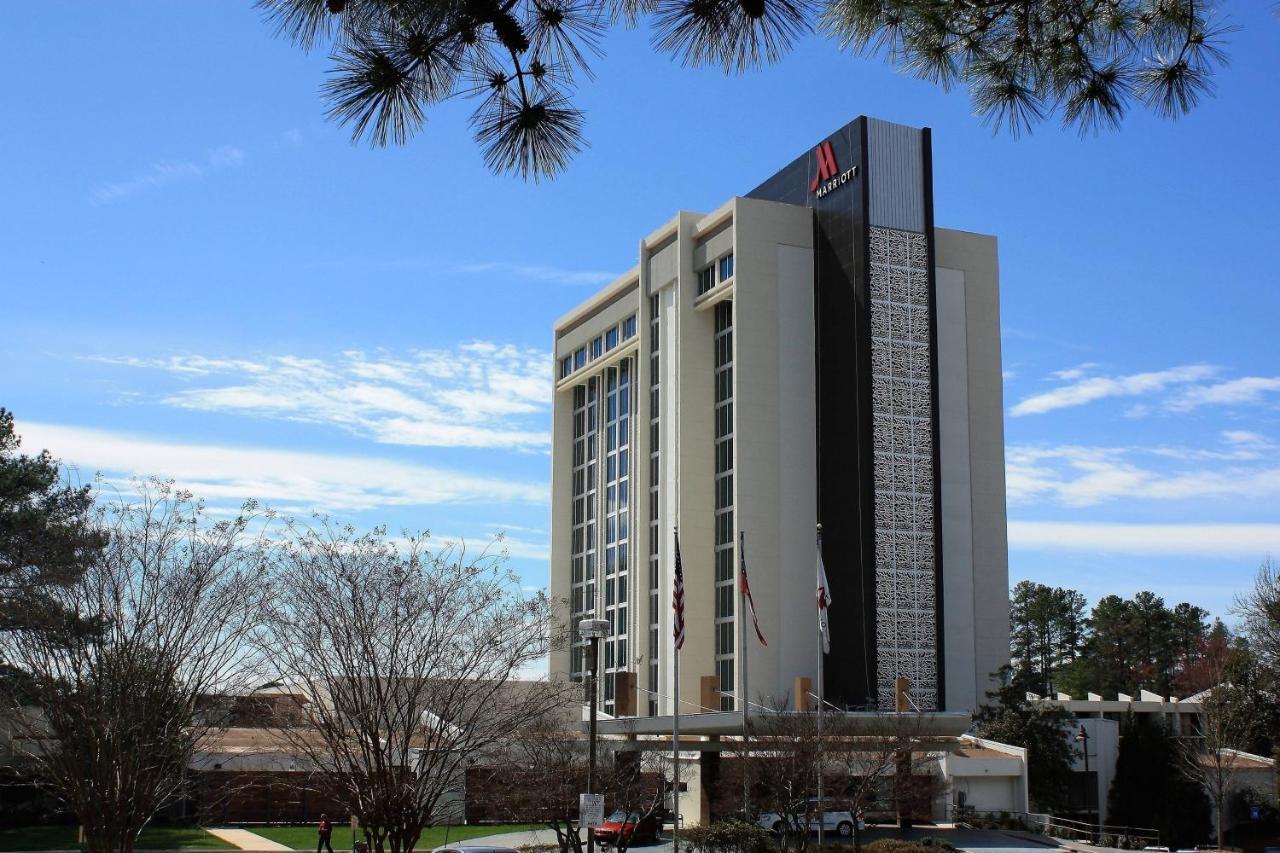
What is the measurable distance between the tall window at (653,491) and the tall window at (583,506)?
11092 millimetres

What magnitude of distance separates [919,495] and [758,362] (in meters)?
11.6

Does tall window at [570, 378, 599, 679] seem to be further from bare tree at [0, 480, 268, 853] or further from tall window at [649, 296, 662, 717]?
bare tree at [0, 480, 268, 853]

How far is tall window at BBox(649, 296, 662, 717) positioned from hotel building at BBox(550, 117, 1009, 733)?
219mm

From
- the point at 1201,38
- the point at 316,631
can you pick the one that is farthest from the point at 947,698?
the point at 1201,38

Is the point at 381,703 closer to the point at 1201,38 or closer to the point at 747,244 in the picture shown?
the point at 1201,38

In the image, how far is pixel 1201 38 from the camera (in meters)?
10.2

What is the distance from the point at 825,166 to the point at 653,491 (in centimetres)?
2238

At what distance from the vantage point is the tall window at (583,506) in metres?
93.2

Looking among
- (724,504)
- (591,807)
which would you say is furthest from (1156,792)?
(591,807)

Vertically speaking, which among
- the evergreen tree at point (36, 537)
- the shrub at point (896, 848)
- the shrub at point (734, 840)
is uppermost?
the evergreen tree at point (36, 537)

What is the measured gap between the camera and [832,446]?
73.9m

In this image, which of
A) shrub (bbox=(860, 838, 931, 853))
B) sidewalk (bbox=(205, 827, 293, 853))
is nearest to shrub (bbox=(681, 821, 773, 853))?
shrub (bbox=(860, 838, 931, 853))

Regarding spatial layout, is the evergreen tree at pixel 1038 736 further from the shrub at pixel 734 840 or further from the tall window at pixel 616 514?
the shrub at pixel 734 840

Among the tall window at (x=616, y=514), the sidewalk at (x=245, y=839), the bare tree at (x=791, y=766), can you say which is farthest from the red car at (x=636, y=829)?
the tall window at (x=616, y=514)
